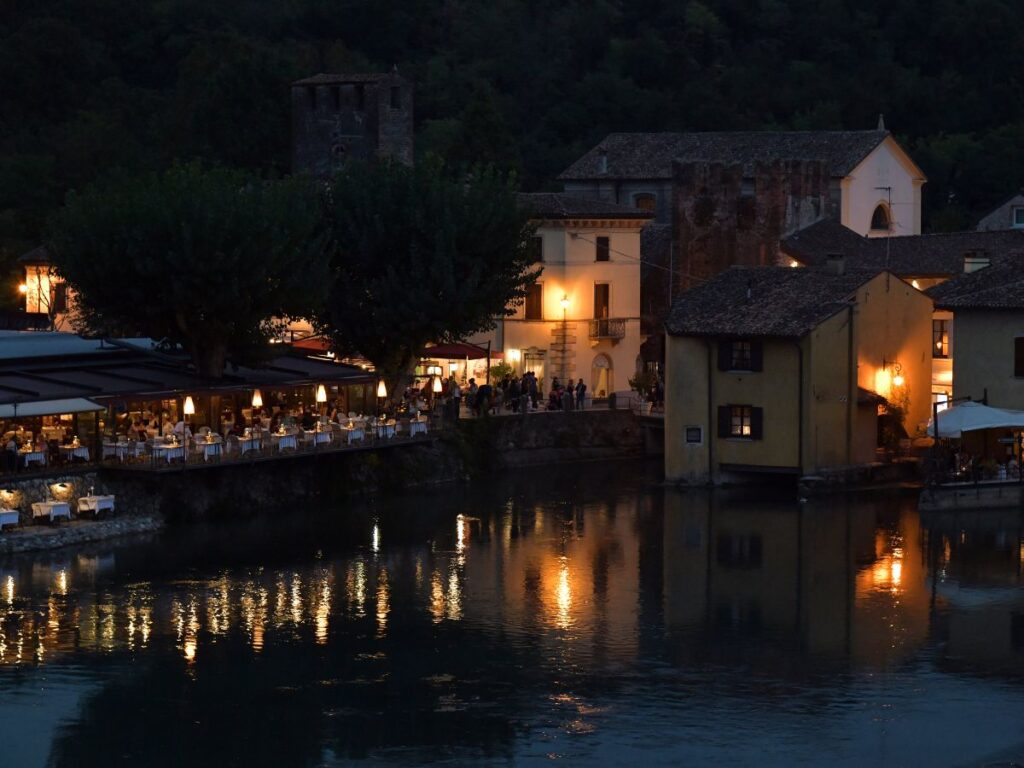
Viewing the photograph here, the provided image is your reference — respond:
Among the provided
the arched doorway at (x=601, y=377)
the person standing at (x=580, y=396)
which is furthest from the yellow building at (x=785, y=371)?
the arched doorway at (x=601, y=377)

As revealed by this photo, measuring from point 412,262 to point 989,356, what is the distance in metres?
14.7

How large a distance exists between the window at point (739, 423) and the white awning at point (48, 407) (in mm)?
15723

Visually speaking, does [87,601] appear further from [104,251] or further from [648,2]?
[648,2]

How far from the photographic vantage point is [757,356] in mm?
57375

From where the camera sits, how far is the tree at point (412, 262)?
5991 cm

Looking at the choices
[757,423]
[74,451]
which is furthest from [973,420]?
[74,451]

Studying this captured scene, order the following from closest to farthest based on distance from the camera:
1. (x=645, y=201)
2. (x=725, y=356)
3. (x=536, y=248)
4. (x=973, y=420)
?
(x=973, y=420), (x=725, y=356), (x=536, y=248), (x=645, y=201)

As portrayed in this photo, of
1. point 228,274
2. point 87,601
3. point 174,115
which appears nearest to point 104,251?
point 228,274

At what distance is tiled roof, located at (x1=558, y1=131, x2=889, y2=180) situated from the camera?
83.0 m

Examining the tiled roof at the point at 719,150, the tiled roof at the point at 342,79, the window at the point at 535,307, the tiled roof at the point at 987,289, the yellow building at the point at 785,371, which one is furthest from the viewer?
the tiled roof at the point at 719,150

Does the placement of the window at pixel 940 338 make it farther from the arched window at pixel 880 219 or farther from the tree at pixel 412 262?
the arched window at pixel 880 219

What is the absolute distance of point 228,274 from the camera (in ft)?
179

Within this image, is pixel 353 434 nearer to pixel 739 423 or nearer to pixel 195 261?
pixel 195 261

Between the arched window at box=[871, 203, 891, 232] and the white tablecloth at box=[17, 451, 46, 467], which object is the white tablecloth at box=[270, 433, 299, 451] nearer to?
the white tablecloth at box=[17, 451, 46, 467]
